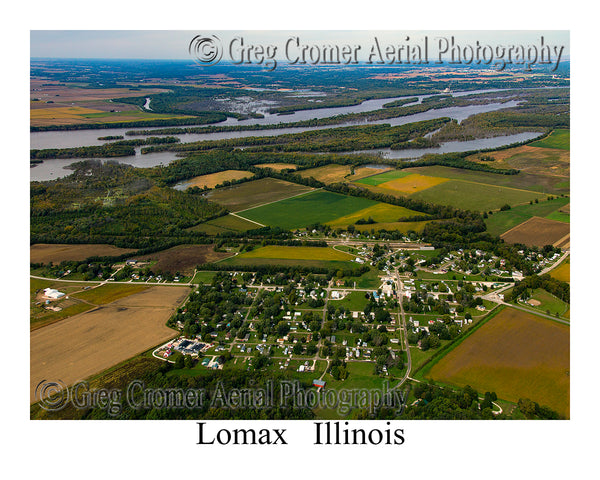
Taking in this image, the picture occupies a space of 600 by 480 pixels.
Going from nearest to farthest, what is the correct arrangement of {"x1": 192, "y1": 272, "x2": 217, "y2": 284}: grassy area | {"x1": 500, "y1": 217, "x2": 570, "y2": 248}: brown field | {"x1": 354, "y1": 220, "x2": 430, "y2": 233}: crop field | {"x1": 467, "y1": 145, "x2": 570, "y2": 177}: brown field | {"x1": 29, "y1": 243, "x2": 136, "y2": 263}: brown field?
{"x1": 192, "y1": 272, "x2": 217, "y2": 284}: grassy area
{"x1": 29, "y1": 243, "x2": 136, "y2": 263}: brown field
{"x1": 500, "y1": 217, "x2": 570, "y2": 248}: brown field
{"x1": 354, "y1": 220, "x2": 430, "y2": 233}: crop field
{"x1": 467, "y1": 145, "x2": 570, "y2": 177}: brown field

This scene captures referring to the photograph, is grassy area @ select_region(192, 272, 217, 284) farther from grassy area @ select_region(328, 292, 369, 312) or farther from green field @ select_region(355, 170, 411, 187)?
green field @ select_region(355, 170, 411, 187)

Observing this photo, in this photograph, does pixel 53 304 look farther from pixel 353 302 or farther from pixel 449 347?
pixel 449 347

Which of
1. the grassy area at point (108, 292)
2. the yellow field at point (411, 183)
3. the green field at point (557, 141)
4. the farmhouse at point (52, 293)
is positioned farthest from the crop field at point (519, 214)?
the farmhouse at point (52, 293)

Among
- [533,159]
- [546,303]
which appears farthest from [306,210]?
[533,159]

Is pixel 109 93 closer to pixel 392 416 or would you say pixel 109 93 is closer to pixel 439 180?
pixel 439 180

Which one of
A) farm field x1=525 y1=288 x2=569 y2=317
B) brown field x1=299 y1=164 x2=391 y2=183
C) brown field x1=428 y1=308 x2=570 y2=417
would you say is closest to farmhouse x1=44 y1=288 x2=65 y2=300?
brown field x1=428 y1=308 x2=570 y2=417

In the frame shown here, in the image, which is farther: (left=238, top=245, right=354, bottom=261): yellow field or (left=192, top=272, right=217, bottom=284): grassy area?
(left=238, top=245, right=354, bottom=261): yellow field

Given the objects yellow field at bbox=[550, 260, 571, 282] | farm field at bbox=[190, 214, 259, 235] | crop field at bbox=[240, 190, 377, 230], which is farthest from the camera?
crop field at bbox=[240, 190, 377, 230]
